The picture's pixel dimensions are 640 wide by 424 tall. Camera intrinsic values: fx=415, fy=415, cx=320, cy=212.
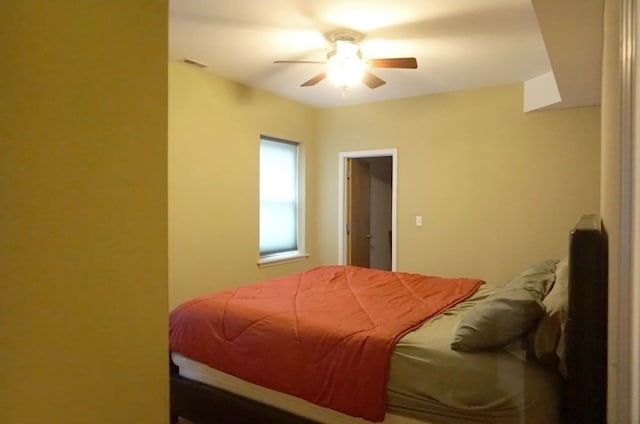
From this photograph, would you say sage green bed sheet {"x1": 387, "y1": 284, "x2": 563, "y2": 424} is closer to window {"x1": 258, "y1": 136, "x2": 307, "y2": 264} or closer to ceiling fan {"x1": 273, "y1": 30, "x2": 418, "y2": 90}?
ceiling fan {"x1": 273, "y1": 30, "x2": 418, "y2": 90}

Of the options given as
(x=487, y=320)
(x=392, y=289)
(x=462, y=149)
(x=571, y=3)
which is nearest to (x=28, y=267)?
(x=487, y=320)

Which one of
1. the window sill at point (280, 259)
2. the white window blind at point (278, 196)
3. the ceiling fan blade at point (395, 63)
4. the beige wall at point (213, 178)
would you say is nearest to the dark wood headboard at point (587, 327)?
the ceiling fan blade at point (395, 63)

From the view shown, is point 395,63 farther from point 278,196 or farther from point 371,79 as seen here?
point 278,196

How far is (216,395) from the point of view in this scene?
232cm

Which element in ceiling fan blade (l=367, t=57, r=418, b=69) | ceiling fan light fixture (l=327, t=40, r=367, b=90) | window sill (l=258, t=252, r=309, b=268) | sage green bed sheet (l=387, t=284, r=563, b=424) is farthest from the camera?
window sill (l=258, t=252, r=309, b=268)

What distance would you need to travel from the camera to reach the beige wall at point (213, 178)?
11.9 feet

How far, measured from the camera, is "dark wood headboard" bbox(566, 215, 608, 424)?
1.42m

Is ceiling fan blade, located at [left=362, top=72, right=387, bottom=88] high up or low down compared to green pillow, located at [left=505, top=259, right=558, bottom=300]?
up

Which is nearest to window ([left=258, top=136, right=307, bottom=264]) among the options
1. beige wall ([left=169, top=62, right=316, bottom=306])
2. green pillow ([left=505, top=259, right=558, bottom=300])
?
beige wall ([left=169, top=62, right=316, bottom=306])

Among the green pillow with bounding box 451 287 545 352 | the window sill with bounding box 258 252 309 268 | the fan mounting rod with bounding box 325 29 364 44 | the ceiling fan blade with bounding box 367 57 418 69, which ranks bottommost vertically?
the window sill with bounding box 258 252 309 268

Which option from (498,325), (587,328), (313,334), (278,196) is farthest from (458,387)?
(278,196)

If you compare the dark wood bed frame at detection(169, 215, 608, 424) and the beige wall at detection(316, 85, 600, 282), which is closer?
the dark wood bed frame at detection(169, 215, 608, 424)

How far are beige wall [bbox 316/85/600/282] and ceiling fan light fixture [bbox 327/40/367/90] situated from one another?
5.50 ft

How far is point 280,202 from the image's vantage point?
493cm
